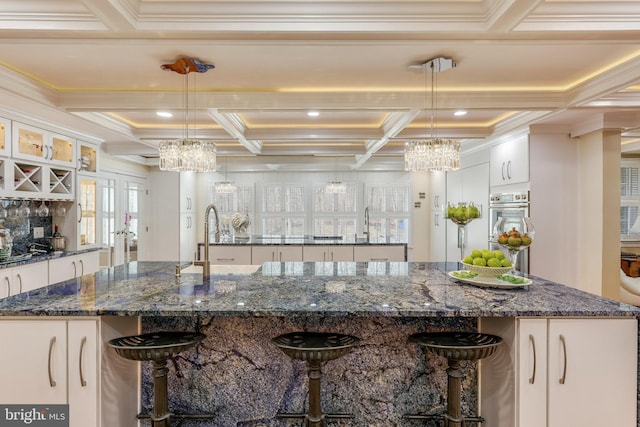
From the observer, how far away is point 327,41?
2.29 m

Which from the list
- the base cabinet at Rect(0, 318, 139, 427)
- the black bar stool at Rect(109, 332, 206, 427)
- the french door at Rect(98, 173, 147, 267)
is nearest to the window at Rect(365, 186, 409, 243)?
the french door at Rect(98, 173, 147, 267)

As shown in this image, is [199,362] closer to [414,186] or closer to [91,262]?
[91,262]

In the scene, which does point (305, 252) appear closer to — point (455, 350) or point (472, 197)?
point (472, 197)

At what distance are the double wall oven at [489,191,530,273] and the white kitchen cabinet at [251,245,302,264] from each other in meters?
2.46

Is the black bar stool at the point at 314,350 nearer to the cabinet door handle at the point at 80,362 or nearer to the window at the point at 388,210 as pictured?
the cabinet door handle at the point at 80,362

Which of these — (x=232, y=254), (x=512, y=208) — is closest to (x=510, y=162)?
(x=512, y=208)

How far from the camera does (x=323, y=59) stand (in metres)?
2.58

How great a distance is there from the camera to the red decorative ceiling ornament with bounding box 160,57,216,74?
8.34ft

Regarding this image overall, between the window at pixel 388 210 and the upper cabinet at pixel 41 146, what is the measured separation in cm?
553

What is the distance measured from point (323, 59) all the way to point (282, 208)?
5851 mm

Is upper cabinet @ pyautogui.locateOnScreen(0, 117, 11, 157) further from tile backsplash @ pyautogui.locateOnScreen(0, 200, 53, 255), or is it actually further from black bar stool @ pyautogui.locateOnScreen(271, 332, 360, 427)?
black bar stool @ pyautogui.locateOnScreen(271, 332, 360, 427)

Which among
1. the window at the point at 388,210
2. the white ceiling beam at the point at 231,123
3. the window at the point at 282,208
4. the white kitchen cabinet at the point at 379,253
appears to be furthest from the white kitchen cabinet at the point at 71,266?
the window at the point at 388,210

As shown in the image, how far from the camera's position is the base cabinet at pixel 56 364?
1729 millimetres

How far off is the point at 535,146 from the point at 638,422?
3.17 meters
